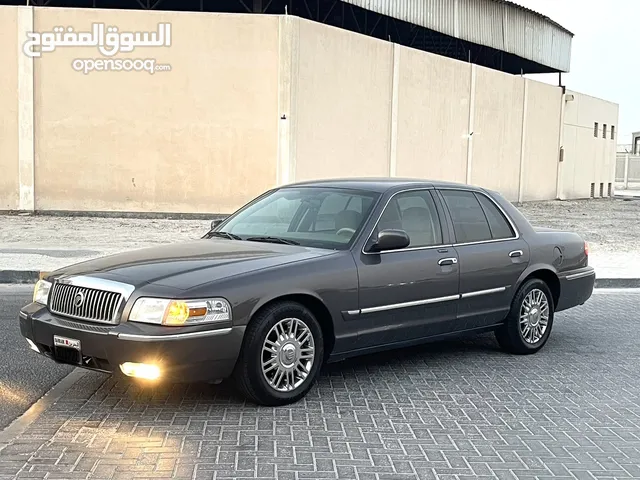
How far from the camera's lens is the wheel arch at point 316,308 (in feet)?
17.4

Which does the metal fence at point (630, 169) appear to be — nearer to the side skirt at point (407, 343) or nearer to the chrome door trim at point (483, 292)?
the chrome door trim at point (483, 292)

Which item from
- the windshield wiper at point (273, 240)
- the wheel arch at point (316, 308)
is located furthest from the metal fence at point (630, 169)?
the wheel arch at point (316, 308)

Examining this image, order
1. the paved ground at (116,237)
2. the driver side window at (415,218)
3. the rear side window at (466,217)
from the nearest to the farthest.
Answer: the driver side window at (415,218), the rear side window at (466,217), the paved ground at (116,237)

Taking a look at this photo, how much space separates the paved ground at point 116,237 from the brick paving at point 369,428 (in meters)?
6.92

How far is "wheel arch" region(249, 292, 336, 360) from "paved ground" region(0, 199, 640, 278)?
24.5 feet

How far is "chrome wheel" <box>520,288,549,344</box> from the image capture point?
7230 mm

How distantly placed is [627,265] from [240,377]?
36.0 ft

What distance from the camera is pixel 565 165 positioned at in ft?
134

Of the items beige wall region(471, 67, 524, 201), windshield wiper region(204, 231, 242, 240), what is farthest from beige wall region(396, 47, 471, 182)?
windshield wiper region(204, 231, 242, 240)

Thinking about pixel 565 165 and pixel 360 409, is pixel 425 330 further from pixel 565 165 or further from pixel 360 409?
pixel 565 165

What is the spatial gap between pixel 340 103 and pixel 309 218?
1873 cm

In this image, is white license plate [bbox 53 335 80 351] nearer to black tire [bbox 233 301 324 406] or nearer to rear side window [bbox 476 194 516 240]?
black tire [bbox 233 301 324 406]

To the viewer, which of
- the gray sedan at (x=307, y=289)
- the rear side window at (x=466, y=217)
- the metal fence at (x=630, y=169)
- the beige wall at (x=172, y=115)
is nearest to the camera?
the gray sedan at (x=307, y=289)

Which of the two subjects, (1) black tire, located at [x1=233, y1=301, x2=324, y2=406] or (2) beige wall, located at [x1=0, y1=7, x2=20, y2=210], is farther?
(2) beige wall, located at [x1=0, y1=7, x2=20, y2=210]
